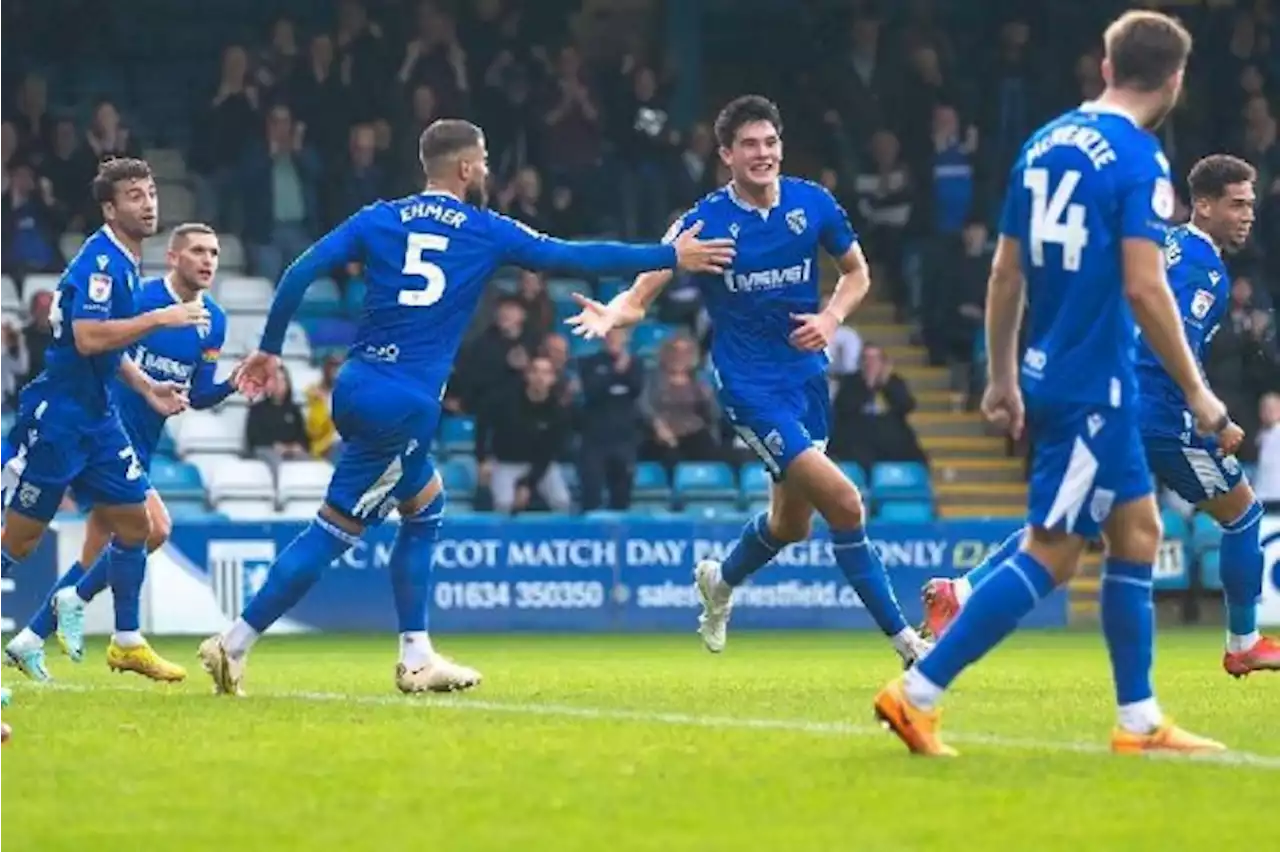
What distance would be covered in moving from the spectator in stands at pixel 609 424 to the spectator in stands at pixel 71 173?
4559mm

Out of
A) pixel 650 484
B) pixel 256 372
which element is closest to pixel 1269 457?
pixel 650 484

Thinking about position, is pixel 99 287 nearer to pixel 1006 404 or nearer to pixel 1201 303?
pixel 1201 303

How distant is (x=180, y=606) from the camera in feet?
71.5

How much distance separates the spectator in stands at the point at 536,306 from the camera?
2406 cm

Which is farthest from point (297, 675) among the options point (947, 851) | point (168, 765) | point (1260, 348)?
point (1260, 348)

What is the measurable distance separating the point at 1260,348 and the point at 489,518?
7.01 m

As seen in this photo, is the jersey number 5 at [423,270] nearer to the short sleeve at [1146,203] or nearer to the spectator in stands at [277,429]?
the short sleeve at [1146,203]

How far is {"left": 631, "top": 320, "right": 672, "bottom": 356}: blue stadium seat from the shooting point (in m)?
25.4

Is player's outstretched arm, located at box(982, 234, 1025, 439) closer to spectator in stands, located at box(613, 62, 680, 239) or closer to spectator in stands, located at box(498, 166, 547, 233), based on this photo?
spectator in stands, located at box(498, 166, 547, 233)

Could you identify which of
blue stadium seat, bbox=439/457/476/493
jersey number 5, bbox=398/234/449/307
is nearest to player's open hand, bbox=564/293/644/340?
jersey number 5, bbox=398/234/449/307

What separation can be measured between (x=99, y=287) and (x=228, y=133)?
1229 cm

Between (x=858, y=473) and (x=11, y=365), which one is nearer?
(x=11, y=365)

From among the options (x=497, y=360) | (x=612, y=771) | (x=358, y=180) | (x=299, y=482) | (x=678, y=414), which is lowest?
(x=299, y=482)

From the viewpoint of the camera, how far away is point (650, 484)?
2391 cm
